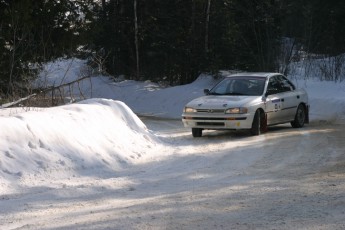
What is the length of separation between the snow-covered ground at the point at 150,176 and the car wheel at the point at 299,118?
1.75m

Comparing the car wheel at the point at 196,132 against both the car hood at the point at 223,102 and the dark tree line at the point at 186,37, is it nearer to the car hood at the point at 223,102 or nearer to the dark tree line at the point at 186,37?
the car hood at the point at 223,102

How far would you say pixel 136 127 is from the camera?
42.7 ft

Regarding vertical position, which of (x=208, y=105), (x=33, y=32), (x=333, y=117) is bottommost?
(x=333, y=117)

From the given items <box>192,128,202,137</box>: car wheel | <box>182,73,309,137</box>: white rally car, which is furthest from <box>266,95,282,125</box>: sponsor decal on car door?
<box>192,128,202,137</box>: car wheel

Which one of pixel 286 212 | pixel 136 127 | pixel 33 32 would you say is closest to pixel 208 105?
pixel 136 127

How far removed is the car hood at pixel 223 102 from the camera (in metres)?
14.3

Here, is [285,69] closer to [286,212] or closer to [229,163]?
[229,163]

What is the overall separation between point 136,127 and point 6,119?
388cm

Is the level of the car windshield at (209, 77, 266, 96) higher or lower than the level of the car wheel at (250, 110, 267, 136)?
higher

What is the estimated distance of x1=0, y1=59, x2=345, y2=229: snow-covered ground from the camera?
6762 mm

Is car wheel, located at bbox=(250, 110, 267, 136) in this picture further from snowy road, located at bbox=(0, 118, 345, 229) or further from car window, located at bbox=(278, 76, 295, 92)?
snowy road, located at bbox=(0, 118, 345, 229)

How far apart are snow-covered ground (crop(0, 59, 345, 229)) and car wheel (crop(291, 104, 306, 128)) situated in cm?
175

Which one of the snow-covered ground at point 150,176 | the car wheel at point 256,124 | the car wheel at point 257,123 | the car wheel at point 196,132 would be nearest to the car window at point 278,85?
the car wheel at point 257,123

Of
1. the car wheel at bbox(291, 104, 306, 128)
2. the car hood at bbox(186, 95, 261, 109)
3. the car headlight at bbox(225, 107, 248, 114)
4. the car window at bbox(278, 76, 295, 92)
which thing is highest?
the car window at bbox(278, 76, 295, 92)
